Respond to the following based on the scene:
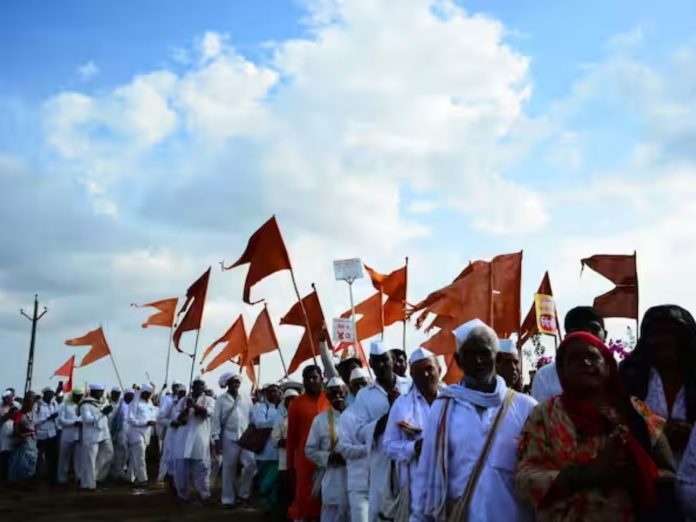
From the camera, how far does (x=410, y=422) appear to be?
5371mm

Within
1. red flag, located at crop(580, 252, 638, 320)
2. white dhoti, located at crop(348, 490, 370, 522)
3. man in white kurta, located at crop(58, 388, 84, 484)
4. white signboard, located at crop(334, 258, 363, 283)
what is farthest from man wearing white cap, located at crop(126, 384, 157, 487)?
white dhoti, located at crop(348, 490, 370, 522)

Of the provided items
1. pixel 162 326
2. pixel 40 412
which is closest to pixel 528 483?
pixel 162 326

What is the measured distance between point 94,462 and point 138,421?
1.35 m

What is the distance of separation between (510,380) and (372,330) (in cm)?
805

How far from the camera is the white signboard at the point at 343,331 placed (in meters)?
12.4

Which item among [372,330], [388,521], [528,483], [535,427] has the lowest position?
[388,521]

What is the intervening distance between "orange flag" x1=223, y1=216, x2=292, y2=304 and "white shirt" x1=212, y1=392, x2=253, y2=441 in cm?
182

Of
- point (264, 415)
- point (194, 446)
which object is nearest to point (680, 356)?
point (264, 415)

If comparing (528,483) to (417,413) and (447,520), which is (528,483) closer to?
(447,520)

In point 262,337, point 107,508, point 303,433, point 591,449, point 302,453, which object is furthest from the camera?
point 262,337

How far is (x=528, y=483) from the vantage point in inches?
140

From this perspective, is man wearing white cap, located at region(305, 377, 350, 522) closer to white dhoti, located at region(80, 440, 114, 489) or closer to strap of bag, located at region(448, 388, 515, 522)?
strap of bag, located at region(448, 388, 515, 522)

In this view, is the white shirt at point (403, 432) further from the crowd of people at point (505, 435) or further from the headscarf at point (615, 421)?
the headscarf at point (615, 421)

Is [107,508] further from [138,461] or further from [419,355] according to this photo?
[419,355]
